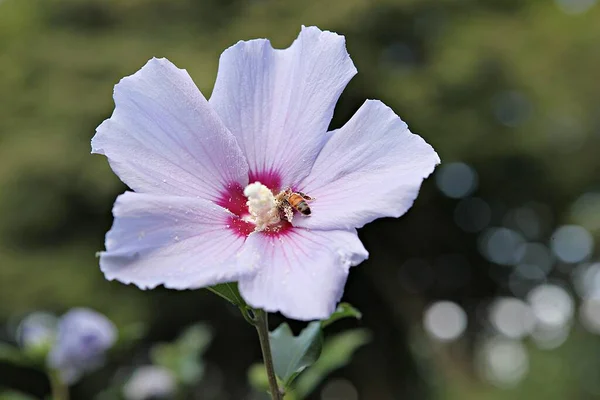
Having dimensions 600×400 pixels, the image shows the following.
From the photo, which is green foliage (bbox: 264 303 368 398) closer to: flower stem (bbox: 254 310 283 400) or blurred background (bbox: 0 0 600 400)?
flower stem (bbox: 254 310 283 400)

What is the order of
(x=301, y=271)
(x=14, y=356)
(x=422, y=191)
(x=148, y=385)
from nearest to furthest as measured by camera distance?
(x=301, y=271) < (x=14, y=356) < (x=148, y=385) < (x=422, y=191)

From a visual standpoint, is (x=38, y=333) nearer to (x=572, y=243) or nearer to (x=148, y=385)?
(x=148, y=385)

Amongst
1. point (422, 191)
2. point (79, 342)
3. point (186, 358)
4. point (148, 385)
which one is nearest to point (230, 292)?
point (186, 358)

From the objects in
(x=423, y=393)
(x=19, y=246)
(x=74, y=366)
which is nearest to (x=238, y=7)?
(x=19, y=246)

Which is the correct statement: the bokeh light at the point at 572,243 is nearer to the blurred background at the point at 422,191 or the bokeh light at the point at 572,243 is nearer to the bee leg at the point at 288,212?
the blurred background at the point at 422,191

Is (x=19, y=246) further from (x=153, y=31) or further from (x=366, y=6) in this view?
(x=366, y=6)

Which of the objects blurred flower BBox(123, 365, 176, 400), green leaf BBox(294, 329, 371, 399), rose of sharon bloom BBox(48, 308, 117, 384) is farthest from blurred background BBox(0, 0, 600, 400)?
green leaf BBox(294, 329, 371, 399)
